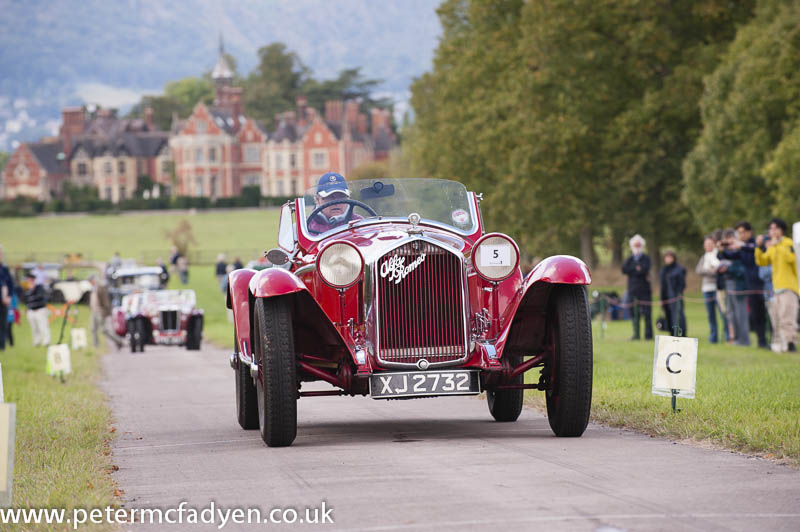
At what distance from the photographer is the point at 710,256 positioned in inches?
925

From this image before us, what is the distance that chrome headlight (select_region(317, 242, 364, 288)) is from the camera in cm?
1033

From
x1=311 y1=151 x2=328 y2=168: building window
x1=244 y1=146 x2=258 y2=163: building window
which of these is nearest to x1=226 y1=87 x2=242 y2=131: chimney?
x1=244 y1=146 x2=258 y2=163: building window

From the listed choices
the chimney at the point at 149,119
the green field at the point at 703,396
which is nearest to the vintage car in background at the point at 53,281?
the green field at the point at 703,396

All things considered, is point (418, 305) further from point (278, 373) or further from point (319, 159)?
point (319, 159)

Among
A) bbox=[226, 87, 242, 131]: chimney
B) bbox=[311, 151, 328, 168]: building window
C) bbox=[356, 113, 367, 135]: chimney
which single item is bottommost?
bbox=[311, 151, 328, 168]: building window

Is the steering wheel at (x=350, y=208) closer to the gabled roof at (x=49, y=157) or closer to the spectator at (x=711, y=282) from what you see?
the spectator at (x=711, y=282)

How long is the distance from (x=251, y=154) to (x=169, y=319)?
14276 centimetres

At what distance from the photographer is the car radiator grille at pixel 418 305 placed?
1021cm

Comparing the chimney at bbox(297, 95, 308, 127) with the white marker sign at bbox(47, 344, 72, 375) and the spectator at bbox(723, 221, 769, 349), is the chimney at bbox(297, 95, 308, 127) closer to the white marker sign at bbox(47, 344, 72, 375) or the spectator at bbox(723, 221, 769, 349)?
the spectator at bbox(723, 221, 769, 349)

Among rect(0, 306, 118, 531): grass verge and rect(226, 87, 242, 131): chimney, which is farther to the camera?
rect(226, 87, 242, 131): chimney

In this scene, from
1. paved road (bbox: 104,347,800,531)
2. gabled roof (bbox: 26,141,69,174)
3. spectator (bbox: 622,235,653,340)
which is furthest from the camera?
gabled roof (bbox: 26,141,69,174)

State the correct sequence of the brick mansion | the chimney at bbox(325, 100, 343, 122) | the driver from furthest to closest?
the chimney at bbox(325, 100, 343, 122)
the brick mansion
the driver

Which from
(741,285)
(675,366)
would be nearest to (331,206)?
(675,366)

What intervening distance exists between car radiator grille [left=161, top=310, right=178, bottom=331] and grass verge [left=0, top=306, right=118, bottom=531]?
736cm
